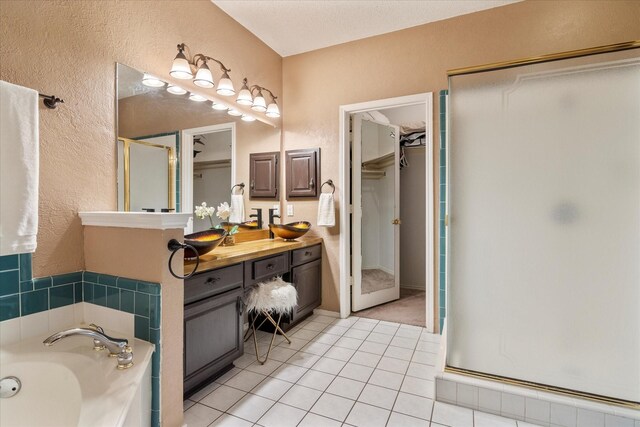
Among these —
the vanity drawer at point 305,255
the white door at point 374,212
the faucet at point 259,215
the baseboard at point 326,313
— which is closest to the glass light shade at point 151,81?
the faucet at point 259,215

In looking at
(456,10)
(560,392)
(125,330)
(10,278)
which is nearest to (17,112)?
(10,278)

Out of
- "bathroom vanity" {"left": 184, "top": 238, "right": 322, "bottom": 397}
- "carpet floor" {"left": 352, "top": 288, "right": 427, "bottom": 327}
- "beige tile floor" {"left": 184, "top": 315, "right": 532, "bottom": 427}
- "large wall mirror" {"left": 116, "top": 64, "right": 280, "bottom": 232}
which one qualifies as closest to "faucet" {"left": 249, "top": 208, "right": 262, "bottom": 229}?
"large wall mirror" {"left": 116, "top": 64, "right": 280, "bottom": 232}

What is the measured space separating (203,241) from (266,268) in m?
0.72

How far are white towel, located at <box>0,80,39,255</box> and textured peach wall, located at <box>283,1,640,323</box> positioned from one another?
232 centimetres

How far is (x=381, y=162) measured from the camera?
369 cm

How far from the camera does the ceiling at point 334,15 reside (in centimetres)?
261

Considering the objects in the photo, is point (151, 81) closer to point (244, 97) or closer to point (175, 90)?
point (175, 90)

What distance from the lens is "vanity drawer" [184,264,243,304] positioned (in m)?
1.75

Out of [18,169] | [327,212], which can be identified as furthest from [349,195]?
[18,169]

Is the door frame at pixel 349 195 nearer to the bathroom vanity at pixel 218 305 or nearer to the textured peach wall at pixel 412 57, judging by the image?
the textured peach wall at pixel 412 57

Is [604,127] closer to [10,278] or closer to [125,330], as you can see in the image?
[125,330]

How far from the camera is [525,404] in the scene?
167 centimetres

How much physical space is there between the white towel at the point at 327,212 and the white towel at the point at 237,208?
Answer: 0.76 m

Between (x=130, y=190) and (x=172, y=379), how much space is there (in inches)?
43.7
